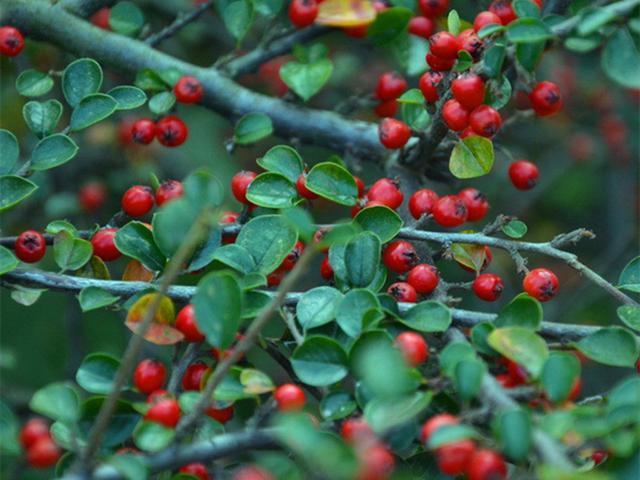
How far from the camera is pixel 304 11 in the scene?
2.13 meters

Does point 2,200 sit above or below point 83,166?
above

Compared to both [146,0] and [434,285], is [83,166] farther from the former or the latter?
[434,285]

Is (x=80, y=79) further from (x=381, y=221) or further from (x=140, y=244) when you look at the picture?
(x=381, y=221)

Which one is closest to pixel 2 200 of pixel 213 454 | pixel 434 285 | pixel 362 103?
pixel 213 454

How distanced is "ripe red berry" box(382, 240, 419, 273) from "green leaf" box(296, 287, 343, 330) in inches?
8.0

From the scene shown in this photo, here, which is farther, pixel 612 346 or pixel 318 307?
pixel 318 307

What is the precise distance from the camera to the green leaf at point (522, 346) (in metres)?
1.35

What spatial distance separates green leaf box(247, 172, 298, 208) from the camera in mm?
1744

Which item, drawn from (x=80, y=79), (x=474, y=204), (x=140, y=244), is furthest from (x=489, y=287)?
(x=80, y=79)

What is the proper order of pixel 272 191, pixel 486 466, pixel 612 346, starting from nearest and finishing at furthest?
pixel 486 466 → pixel 612 346 → pixel 272 191

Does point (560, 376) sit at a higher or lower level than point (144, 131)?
higher

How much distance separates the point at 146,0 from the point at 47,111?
153cm

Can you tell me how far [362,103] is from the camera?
2391mm

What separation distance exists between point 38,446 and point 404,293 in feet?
2.23
